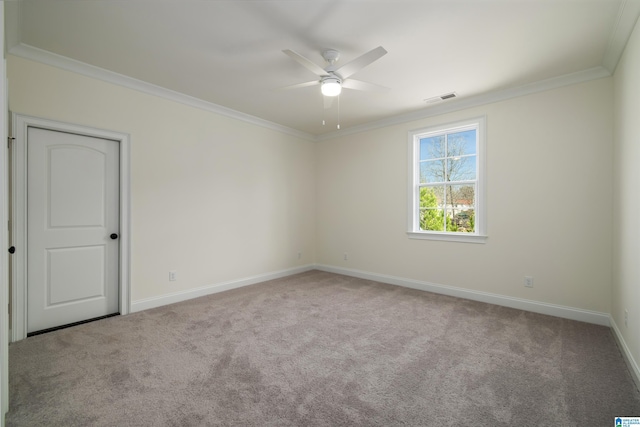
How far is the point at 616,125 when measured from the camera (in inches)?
116

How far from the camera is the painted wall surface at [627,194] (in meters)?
2.19

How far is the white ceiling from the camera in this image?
2238mm

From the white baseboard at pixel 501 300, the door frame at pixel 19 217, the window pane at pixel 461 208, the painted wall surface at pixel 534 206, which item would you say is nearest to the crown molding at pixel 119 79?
the door frame at pixel 19 217

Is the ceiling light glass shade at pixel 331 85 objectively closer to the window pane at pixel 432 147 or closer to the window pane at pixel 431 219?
the window pane at pixel 432 147

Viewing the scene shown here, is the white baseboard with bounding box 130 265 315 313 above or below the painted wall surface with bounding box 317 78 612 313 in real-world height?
below

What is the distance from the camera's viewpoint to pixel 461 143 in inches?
168

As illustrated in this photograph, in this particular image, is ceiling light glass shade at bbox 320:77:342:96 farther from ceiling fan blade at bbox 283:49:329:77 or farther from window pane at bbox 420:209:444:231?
window pane at bbox 420:209:444:231

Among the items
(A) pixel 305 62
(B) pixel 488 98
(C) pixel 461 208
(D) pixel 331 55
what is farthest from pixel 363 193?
(A) pixel 305 62

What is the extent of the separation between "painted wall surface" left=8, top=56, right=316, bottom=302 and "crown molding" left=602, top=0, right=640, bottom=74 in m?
4.32

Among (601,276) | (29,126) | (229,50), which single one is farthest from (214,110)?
(601,276)

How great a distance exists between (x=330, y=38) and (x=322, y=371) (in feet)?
9.32

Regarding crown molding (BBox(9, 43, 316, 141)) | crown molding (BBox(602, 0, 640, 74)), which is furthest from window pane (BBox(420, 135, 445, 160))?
crown molding (BBox(9, 43, 316, 141))

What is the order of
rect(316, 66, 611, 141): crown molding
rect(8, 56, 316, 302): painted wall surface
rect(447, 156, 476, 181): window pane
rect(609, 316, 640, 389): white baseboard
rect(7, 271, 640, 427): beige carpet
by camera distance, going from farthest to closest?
rect(447, 156, 476, 181): window pane < rect(316, 66, 611, 141): crown molding < rect(8, 56, 316, 302): painted wall surface < rect(609, 316, 640, 389): white baseboard < rect(7, 271, 640, 427): beige carpet

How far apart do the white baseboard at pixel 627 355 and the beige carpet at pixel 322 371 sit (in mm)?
52
